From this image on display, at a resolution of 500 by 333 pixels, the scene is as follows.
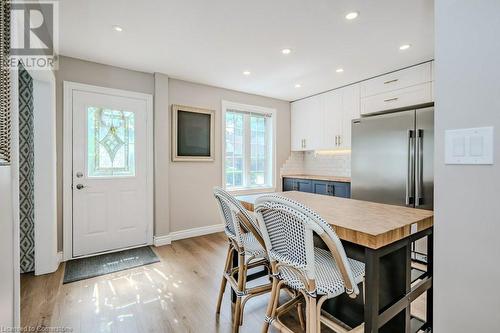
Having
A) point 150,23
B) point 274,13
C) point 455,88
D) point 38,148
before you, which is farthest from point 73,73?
point 455,88

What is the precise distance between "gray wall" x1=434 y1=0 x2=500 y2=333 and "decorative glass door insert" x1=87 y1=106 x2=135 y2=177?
3314 millimetres

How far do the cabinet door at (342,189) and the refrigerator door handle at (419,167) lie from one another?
93cm

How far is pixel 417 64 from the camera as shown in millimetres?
2982

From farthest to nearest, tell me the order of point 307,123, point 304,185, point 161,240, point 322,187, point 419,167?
point 307,123 < point 304,185 < point 322,187 < point 161,240 < point 419,167

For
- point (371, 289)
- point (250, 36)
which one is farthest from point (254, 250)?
point (250, 36)

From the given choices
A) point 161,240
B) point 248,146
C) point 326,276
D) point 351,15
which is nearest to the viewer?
point 326,276

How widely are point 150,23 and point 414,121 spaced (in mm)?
2918

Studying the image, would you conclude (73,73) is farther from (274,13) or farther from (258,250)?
(258,250)

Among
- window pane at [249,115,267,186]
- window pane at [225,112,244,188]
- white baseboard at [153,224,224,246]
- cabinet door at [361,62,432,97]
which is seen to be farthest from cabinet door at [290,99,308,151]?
white baseboard at [153,224,224,246]

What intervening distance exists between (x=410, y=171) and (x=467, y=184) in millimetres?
2189

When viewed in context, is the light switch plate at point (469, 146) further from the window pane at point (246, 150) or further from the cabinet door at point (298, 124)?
the cabinet door at point (298, 124)

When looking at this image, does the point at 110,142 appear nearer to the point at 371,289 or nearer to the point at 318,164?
the point at 371,289

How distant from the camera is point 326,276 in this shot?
47.8 inches

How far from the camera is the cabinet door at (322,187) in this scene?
3.86 meters
